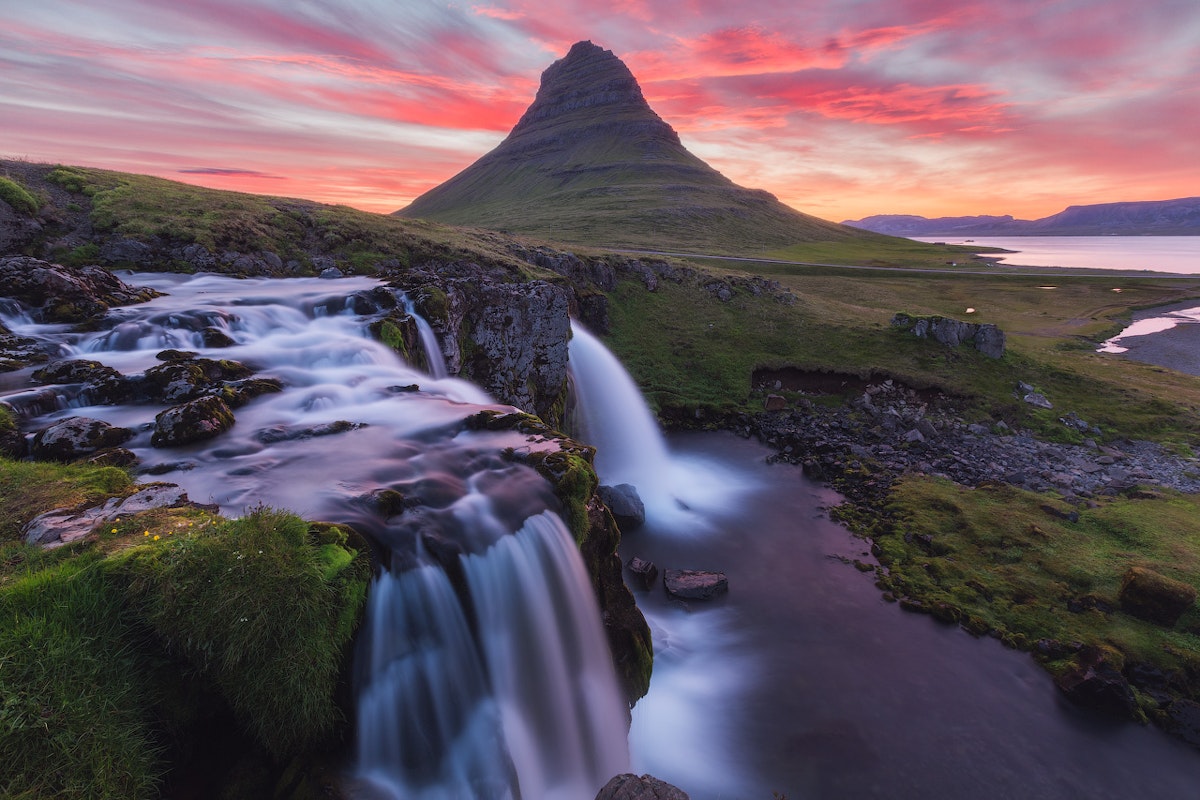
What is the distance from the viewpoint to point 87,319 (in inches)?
718

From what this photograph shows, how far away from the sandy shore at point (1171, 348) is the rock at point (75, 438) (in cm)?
7228

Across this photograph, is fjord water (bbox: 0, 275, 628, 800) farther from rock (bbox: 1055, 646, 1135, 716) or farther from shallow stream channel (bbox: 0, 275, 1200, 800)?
rock (bbox: 1055, 646, 1135, 716)

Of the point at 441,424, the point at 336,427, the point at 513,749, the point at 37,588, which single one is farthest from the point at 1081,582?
the point at 37,588

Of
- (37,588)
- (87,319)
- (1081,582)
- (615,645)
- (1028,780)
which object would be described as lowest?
(1028,780)

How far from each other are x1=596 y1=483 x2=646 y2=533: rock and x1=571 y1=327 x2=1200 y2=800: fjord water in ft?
8.55

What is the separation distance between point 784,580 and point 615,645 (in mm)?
10899

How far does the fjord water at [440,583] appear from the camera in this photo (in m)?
8.05

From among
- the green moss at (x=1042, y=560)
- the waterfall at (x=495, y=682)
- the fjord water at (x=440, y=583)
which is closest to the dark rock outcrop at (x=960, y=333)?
the green moss at (x=1042, y=560)

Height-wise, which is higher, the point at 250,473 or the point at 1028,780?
the point at 250,473

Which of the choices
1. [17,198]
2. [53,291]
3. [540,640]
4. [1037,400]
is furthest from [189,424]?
[1037,400]

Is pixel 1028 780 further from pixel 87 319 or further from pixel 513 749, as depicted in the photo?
pixel 87 319

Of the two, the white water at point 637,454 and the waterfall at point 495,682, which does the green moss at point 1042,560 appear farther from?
the waterfall at point 495,682

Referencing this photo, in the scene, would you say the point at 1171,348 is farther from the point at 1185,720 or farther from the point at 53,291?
the point at 53,291

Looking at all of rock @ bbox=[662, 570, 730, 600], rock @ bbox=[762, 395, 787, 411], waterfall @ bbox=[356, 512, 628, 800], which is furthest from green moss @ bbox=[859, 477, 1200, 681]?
waterfall @ bbox=[356, 512, 628, 800]
